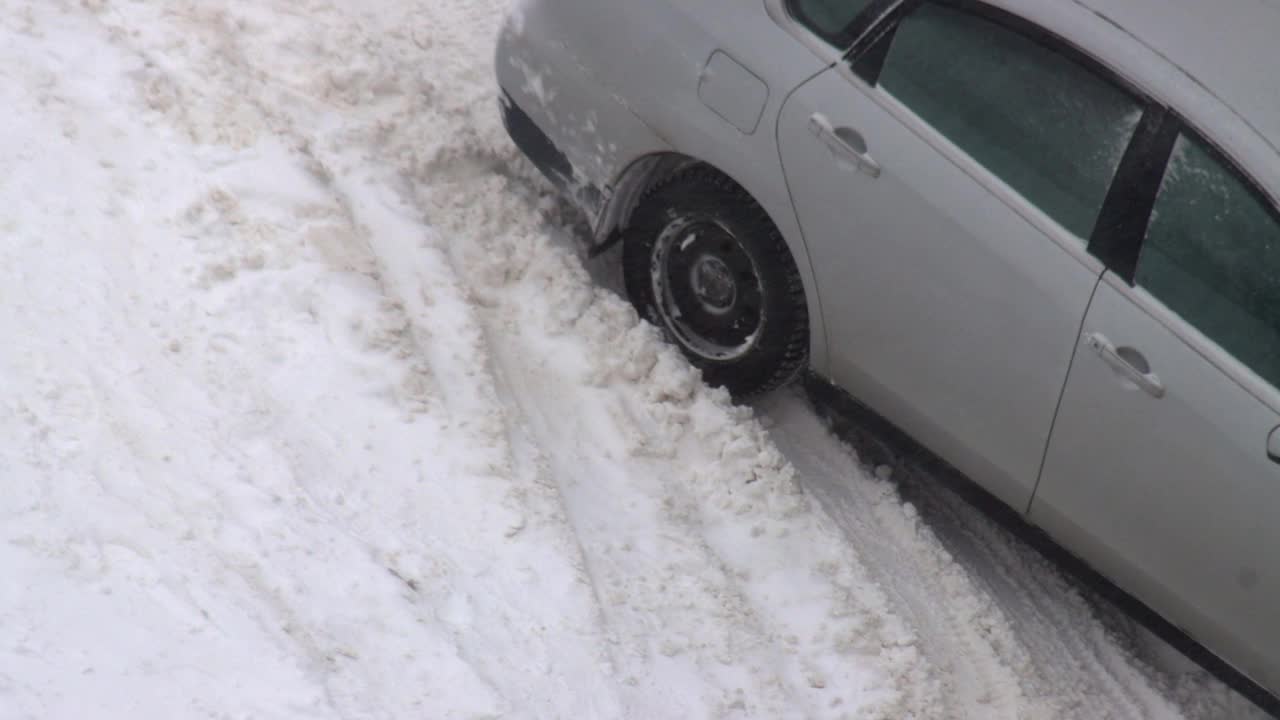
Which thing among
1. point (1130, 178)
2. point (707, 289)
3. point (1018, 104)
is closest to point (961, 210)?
point (1018, 104)

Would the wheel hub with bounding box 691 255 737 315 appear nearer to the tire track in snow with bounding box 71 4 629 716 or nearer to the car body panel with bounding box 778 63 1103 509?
the car body panel with bounding box 778 63 1103 509

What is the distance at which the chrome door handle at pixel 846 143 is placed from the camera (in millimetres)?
3834

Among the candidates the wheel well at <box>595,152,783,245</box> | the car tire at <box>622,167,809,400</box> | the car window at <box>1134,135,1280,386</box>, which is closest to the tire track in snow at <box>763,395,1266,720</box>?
the car tire at <box>622,167,809,400</box>

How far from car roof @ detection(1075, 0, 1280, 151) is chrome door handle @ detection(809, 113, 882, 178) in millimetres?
726

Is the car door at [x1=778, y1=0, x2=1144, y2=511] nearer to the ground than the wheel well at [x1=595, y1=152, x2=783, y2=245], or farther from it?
farther from it

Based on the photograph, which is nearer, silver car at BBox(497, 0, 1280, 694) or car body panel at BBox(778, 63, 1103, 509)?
silver car at BBox(497, 0, 1280, 694)

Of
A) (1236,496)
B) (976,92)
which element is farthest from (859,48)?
(1236,496)

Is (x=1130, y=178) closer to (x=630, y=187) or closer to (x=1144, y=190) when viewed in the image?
(x=1144, y=190)

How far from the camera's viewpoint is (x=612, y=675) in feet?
11.3

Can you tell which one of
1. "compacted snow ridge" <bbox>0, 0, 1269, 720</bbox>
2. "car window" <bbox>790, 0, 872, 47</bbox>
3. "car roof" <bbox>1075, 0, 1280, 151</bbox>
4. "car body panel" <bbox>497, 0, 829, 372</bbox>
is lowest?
"compacted snow ridge" <bbox>0, 0, 1269, 720</bbox>

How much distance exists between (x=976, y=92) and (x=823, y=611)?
5.31ft

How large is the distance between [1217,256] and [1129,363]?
0.35 metres

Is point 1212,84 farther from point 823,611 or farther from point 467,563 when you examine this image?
point 467,563

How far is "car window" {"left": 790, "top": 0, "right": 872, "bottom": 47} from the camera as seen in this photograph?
155 inches
